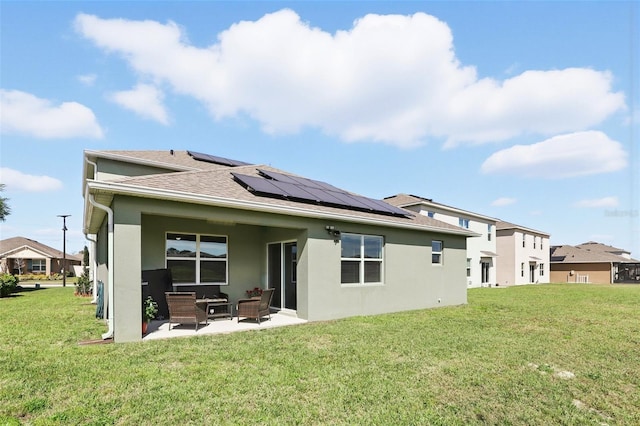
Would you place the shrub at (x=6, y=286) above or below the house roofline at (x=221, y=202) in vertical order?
below

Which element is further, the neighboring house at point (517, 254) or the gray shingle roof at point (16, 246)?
the gray shingle roof at point (16, 246)

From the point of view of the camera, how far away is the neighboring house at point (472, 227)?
25.8m

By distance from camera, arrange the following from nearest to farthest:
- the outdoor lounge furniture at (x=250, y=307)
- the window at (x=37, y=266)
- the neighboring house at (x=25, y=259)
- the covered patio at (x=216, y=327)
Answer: the covered patio at (x=216, y=327) < the outdoor lounge furniture at (x=250, y=307) < the neighboring house at (x=25, y=259) < the window at (x=37, y=266)

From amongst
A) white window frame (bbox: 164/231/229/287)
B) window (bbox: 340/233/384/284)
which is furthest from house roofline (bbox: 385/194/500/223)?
white window frame (bbox: 164/231/229/287)

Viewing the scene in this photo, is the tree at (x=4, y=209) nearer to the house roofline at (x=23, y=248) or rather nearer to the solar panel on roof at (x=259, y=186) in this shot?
the house roofline at (x=23, y=248)

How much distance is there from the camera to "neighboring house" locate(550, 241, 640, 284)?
40.0m

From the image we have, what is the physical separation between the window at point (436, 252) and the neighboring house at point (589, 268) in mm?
37529

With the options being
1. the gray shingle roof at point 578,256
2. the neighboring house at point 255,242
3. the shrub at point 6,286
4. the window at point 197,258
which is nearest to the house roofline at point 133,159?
the neighboring house at point 255,242

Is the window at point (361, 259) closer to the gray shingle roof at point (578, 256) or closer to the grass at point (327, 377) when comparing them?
the grass at point (327, 377)

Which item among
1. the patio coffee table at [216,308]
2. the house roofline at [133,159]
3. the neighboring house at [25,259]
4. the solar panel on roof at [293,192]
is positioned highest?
the house roofline at [133,159]

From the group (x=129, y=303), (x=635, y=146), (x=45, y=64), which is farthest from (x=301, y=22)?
(x=635, y=146)

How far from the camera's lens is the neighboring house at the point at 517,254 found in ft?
111

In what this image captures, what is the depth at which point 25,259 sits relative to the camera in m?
39.8

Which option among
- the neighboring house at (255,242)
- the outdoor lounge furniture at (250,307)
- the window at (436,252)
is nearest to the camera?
the neighboring house at (255,242)
